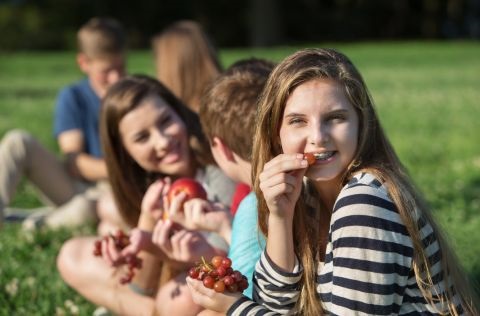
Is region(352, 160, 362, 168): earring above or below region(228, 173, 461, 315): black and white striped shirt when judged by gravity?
above

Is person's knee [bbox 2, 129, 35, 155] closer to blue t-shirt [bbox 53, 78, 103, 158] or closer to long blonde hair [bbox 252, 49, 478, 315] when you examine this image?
blue t-shirt [bbox 53, 78, 103, 158]

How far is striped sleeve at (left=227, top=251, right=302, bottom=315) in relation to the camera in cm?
263

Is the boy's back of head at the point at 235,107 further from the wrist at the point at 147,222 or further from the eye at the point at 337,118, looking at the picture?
the eye at the point at 337,118

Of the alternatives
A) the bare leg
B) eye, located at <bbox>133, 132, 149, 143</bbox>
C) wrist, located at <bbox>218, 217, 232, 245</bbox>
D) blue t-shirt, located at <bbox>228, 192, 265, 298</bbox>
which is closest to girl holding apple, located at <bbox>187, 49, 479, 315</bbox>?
blue t-shirt, located at <bbox>228, 192, 265, 298</bbox>

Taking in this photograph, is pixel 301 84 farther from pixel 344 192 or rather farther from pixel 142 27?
pixel 142 27

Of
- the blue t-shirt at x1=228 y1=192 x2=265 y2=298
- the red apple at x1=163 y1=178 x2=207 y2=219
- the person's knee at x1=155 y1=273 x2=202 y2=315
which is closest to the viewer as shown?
the blue t-shirt at x1=228 y1=192 x2=265 y2=298

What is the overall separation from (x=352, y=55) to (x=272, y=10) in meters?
13.4

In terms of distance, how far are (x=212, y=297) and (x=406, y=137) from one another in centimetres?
651

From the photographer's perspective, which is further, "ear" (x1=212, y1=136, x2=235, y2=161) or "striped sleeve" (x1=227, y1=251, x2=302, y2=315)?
"ear" (x1=212, y1=136, x2=235, y2=161)

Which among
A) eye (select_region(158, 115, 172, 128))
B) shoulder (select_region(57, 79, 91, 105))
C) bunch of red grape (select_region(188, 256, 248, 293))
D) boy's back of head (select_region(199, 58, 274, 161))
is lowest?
shoulder (select_region(57, 79, 91, 105))

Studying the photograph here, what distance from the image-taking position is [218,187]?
4133 millimetres

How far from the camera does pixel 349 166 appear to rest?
2.58 metres

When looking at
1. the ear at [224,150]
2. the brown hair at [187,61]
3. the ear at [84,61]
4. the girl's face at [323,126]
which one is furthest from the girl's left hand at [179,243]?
the ear at [84,61]

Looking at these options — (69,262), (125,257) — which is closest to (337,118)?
(125,257)
